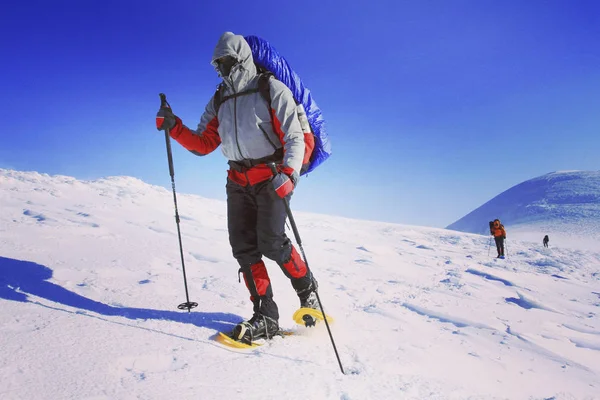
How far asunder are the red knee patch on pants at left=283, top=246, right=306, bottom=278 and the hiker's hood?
1.58 meters

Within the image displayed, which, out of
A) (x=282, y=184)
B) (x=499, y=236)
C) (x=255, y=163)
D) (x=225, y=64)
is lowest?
(x=499, y=236)

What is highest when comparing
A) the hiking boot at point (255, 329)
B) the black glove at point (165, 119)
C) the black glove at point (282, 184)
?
the black glove at point (165, 119)

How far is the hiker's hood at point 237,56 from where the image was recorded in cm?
276

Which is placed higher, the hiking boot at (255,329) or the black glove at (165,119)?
the black glove at (165,119)

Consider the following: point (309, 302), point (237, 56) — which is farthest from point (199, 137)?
point (309, 302)

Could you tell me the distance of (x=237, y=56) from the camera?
277cm

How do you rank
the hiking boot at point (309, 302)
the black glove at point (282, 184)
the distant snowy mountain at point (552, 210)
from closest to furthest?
the black glove at point (282, 184) < the hiking boot at point (309, 302) < the distant snowy mountain at point (552, 210)

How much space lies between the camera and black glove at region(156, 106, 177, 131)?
296 cm

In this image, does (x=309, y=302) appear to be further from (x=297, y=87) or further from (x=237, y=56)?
(x=237, y=56)

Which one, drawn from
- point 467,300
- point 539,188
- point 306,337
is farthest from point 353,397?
point 539,188

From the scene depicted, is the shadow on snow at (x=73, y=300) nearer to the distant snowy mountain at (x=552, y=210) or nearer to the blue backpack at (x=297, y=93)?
the blue backpack at (x=297, y=93)

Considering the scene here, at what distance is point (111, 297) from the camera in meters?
3.08

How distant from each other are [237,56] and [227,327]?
7.63ft

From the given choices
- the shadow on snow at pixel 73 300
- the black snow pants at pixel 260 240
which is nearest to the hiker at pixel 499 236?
the black snow pants at pixel 260 240
